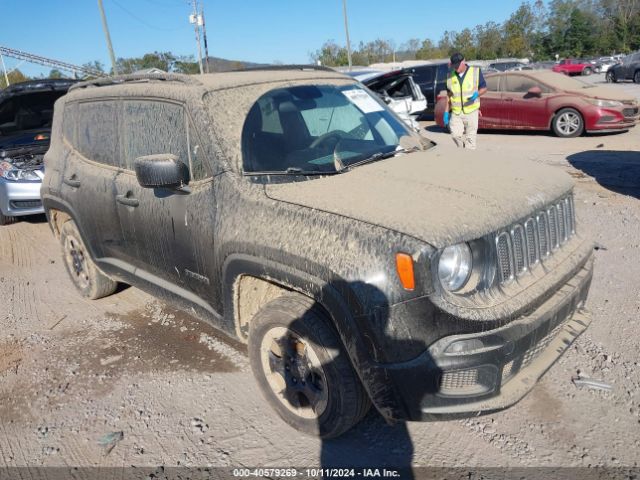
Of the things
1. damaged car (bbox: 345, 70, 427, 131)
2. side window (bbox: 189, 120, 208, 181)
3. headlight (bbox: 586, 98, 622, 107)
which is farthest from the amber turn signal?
headlight (bbox: 586, 98, 622, 107)

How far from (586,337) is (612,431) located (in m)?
1.01

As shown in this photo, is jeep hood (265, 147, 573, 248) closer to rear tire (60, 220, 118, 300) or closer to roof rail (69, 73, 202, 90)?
roof rail (69, 73, 202, 90)

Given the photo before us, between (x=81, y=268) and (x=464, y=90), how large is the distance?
243 inches

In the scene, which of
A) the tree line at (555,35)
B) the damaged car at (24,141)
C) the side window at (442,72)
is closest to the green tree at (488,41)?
the tree line at (555,35)

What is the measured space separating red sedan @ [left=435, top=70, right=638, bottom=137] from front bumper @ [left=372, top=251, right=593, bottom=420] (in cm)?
999

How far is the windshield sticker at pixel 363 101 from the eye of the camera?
3910 mm

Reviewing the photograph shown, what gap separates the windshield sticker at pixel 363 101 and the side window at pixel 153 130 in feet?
4.34

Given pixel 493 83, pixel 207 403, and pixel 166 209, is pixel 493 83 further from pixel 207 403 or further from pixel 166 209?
pixel 207 403

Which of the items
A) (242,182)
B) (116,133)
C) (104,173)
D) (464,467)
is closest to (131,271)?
(104,173)

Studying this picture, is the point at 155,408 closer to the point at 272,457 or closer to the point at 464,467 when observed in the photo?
the point at 272,457

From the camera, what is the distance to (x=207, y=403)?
10.9ft

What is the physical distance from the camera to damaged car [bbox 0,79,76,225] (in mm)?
7242

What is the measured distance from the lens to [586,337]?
3682mm

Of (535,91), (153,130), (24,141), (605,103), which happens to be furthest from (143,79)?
(605,103)
